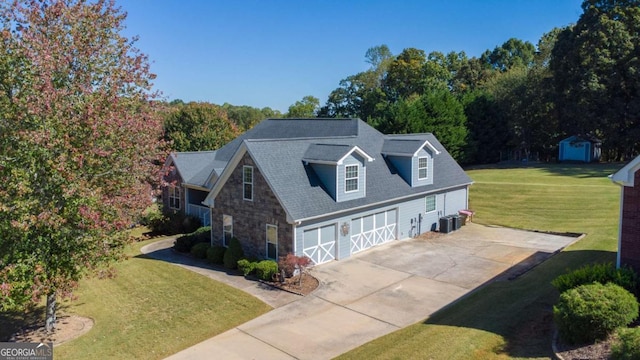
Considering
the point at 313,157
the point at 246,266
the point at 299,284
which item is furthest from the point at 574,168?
the point at 246,266

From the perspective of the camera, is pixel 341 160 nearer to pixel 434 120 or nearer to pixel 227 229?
pixel 227 229

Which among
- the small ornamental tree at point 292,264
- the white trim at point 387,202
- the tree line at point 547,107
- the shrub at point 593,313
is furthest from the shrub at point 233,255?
the tree line at point 547,107

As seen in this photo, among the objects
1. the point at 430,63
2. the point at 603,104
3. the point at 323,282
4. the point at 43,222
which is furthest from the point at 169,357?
the point at 430,63

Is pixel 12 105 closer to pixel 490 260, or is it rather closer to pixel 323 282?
pixel 323 282

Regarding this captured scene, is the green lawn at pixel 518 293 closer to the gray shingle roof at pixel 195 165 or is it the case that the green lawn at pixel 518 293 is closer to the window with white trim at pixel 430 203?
the window with white trim at pixel 430 203

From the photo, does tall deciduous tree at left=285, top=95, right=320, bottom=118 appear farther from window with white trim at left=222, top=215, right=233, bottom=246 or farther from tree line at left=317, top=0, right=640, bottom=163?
window with white trim at left=222, top=215, right=233, bottom=246

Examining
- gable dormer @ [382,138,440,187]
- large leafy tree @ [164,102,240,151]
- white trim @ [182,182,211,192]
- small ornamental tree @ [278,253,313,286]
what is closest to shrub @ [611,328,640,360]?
small ornamental tree @ [278,253,313,286]
